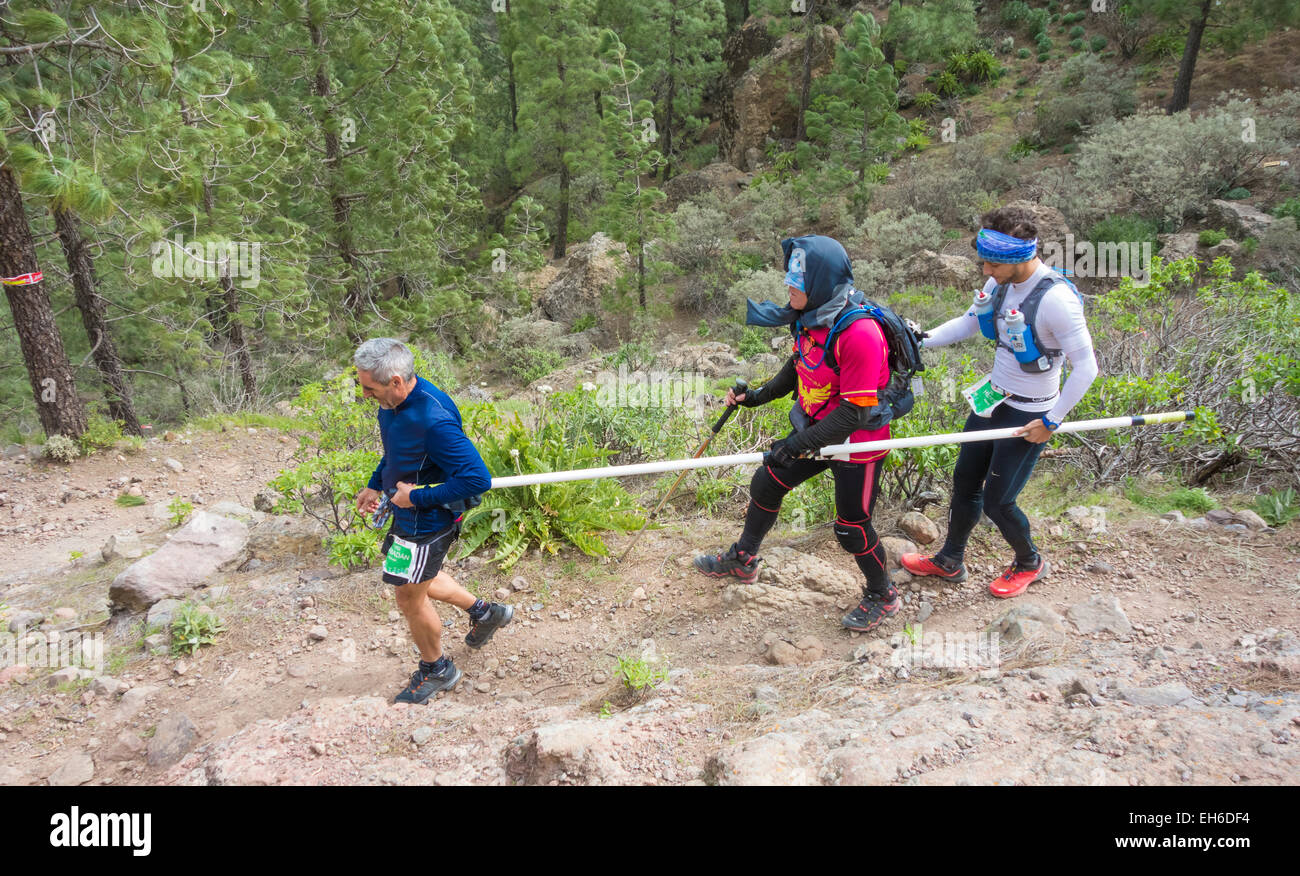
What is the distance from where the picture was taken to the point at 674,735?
285cm

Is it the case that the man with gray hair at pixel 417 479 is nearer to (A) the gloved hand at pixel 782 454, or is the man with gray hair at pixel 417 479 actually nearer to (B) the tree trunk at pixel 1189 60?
(A) the gloved hand at pixel 782 454

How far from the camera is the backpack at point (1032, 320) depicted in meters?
3.31

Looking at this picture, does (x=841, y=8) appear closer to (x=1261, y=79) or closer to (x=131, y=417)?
(x=1261, y=79)

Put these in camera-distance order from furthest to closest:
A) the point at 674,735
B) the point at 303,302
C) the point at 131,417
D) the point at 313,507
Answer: the point at 303,302 < the point at 131,417 < the point at 313,507 < the point at 674,735

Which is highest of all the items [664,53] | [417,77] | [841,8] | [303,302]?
[841,8]

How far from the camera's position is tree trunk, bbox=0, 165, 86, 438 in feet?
23.5

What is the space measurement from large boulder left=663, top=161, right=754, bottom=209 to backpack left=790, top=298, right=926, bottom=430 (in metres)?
19.4

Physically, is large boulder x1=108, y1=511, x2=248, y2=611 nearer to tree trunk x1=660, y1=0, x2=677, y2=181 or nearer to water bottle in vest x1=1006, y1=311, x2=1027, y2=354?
water bottle in vest x1=1006, y1=311, x2=1027, y2=354

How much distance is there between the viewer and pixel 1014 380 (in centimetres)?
354

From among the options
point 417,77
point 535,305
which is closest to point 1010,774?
point 417,77

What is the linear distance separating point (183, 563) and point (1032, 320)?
5190 millimetres

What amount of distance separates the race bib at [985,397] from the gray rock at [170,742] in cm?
412

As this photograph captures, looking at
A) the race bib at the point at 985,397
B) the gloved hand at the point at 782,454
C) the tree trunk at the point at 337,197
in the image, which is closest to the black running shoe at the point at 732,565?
the gloved hand at the point at 782,454

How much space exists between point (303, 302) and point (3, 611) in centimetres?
740
